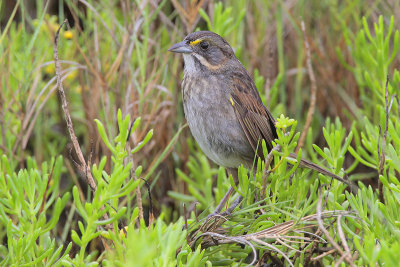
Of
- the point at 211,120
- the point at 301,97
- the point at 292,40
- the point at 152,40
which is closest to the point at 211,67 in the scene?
the point at 211,120

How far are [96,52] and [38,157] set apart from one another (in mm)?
929

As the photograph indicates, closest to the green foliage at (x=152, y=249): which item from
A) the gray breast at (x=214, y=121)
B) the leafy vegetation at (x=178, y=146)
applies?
the leafy vegetation at (x=178, y=146)

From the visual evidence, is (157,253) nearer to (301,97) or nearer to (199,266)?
(199,266)

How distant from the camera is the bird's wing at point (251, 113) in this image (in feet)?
12.7

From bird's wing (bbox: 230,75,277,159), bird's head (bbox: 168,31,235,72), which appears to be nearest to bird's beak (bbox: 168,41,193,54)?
bird's head (bbox: 168,31,235,72)

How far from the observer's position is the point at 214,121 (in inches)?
148

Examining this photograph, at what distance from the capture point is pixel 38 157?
14.6ft

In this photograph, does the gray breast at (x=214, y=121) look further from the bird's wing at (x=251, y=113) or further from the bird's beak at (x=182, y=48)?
the bird's beak at (x=182, y=48)

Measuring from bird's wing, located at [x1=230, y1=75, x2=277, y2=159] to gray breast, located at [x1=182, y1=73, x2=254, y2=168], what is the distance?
0.13 feet

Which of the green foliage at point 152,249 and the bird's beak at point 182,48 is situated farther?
the bird's beak at point 182,48

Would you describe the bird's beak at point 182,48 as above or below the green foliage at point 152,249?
above

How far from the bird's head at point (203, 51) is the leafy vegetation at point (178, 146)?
0.10m

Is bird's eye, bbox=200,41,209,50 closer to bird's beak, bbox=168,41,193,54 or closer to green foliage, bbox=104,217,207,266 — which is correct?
bird's beak, bbox=168,41,193,54

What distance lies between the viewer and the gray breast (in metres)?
3.75
